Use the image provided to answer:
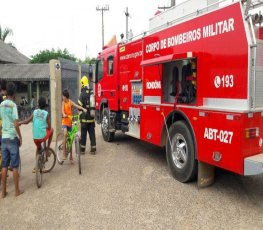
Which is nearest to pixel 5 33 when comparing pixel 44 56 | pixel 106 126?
pixel 44 56

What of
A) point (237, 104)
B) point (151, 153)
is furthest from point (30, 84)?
point (237, 104)

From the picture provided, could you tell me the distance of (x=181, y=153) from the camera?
5820mm

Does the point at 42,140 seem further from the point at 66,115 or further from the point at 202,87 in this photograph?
the point at 202,87

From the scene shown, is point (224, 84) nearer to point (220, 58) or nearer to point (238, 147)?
point (220, 58)

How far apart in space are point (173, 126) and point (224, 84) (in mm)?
1531

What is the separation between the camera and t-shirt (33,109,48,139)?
595 cm

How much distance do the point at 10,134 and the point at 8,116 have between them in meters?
0.30

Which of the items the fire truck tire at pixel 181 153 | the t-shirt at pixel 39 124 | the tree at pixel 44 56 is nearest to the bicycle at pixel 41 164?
the t-shirt at pixel 39 124

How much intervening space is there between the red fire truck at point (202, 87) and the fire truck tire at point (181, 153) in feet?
0.06

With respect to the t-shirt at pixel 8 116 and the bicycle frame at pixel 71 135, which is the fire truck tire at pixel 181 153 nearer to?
the bicycle frame at pixel 71 135

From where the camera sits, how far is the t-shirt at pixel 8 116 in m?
5.32

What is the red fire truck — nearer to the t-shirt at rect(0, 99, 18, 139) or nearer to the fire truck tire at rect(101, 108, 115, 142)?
the fire truck tire at rect(101, 108, 115, 142)

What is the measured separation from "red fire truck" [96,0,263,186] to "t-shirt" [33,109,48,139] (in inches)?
86.1

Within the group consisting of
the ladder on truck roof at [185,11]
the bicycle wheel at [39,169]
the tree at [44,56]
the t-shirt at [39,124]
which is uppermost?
the tree at [44,56]
